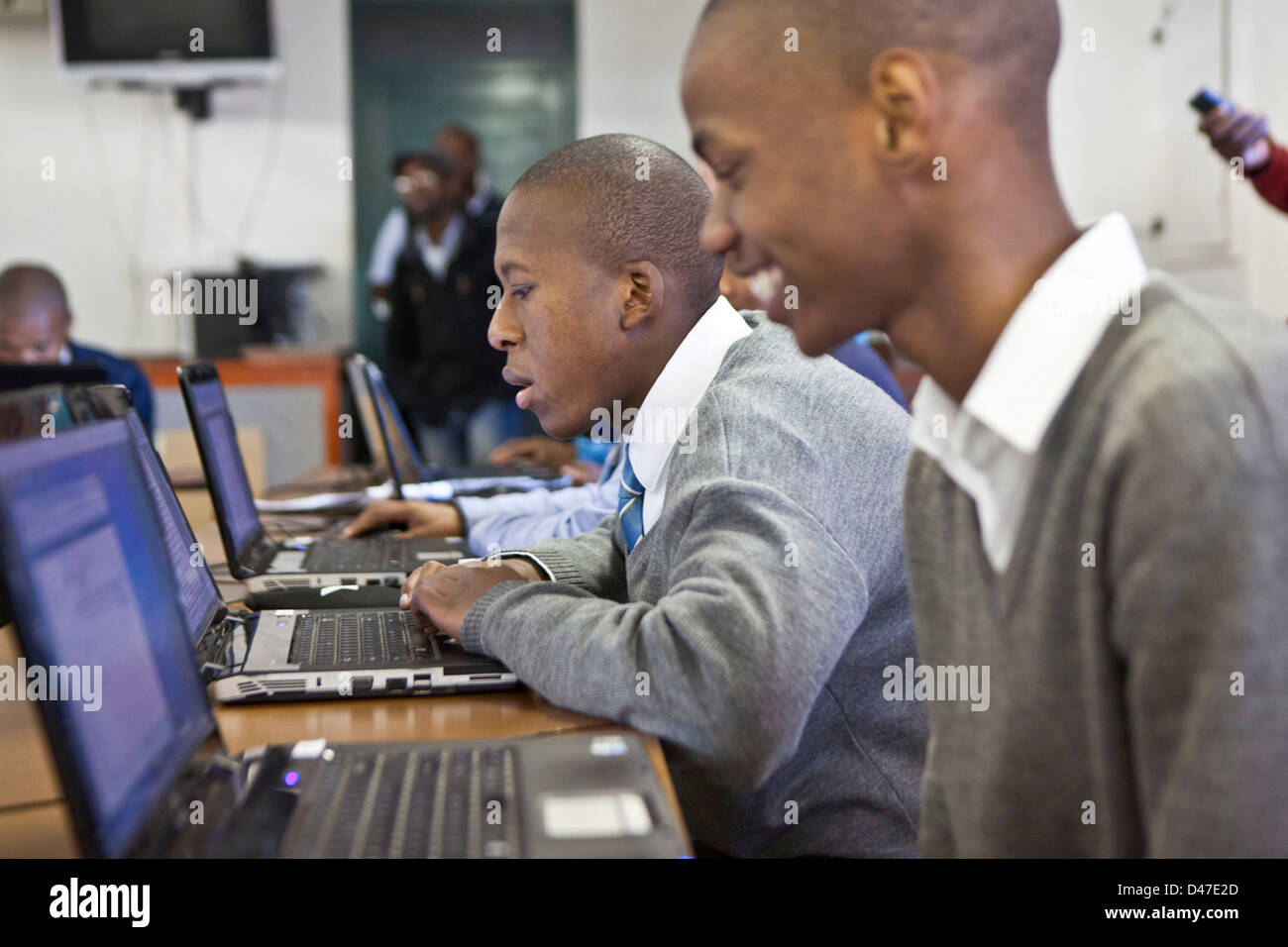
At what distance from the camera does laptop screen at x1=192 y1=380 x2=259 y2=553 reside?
64.8 inches

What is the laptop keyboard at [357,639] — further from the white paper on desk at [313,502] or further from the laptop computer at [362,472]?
the laptop computer at [362,472]

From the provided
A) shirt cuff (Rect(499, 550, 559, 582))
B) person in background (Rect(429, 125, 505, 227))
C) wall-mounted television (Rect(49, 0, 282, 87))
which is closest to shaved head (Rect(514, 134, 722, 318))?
shirt cuff (Rect(499, 550, 559, 582))

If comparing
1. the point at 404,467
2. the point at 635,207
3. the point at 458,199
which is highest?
the point at 458,199

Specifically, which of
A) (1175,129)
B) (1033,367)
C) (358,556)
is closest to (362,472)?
(358,556)

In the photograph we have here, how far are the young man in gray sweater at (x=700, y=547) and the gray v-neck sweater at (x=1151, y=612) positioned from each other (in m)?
0.22

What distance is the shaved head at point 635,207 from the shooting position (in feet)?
4.35

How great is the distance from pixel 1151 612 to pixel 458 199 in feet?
16.5

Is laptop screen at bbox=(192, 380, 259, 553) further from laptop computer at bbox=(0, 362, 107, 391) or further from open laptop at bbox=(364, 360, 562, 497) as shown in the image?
open laptop at bbox=(364, 360, 562, 497)

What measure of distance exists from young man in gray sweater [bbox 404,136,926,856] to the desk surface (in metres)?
0.03

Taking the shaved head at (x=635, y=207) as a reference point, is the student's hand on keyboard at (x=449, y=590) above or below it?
below

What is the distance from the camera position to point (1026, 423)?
0.70 m

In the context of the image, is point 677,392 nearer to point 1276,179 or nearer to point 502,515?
point 502,515

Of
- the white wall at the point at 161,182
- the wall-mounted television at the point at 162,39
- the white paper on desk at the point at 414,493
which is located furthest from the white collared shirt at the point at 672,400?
the white wall at the point at 161,182

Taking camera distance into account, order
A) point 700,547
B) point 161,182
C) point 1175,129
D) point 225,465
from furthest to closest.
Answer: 1. point 161,182
2. point 1175,129
3. point 225,465
4. point 700,547
